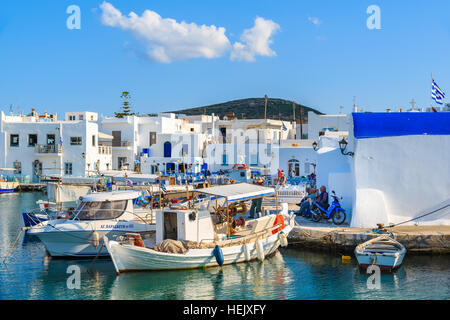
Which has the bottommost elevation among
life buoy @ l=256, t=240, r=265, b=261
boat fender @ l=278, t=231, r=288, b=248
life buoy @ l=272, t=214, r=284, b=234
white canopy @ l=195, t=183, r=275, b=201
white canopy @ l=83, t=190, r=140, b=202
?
life buoy @ l=256, t=240, r=265, b=261

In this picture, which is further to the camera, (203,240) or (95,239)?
(95,239)

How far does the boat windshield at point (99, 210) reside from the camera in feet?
57.0

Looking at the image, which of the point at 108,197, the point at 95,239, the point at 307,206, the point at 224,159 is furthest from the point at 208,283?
the point at 224,159

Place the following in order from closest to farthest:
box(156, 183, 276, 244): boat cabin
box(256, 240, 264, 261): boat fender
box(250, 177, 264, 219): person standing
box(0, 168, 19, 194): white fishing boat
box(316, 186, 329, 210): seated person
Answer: box(156, 183, 276, 244): boat cabin
box(256, 240, 264, 261): boat fender
box(316, 186, 329, 210): seated person
box(250, 177, 264, 219): person standing
box(0, 168, 19, 194): white fishing boat

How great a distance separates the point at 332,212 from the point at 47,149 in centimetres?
3486

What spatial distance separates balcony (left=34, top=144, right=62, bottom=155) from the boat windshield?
30.8 metres

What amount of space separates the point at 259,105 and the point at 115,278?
139m

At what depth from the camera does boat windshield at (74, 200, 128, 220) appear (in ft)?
57.0

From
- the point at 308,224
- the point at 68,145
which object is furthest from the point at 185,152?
the point at 308,224

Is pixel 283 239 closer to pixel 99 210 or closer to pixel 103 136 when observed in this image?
pixel 99 210

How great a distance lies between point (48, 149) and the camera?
152ft

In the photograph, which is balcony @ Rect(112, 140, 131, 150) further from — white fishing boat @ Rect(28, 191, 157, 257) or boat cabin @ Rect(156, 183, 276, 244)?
boat cabin @ Rect(156, 183, 276, 244)

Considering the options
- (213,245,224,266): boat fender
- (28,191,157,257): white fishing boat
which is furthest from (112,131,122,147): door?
(213,245,224,266): boat fender
